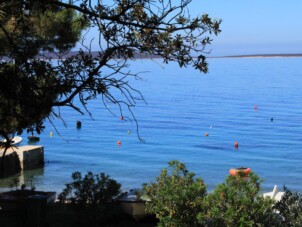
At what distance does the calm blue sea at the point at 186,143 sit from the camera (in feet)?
75.8

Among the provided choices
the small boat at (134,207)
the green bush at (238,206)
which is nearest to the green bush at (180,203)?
the green bush at (238,206)

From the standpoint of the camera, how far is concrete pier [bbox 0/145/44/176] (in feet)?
75.6

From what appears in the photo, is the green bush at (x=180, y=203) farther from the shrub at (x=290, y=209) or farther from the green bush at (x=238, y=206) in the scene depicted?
the shrub at (x=290, y=209)

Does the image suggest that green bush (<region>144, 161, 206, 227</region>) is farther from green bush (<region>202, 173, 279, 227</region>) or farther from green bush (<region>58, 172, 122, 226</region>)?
green bush (<region>58, 172, 122, 226</region>)

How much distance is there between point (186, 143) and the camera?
31734 mm

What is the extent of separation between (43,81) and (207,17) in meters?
1.62

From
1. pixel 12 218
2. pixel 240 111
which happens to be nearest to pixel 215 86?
pixel 240 111

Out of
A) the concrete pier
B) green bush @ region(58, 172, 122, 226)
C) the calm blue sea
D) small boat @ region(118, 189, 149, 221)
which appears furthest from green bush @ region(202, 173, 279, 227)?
the concrete pier

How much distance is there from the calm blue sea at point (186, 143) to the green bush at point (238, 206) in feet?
29.0

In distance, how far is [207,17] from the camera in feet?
16.1

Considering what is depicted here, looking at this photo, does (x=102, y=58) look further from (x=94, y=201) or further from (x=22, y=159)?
(x=22, y=159)

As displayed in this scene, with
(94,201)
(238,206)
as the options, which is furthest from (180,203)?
(94,201)

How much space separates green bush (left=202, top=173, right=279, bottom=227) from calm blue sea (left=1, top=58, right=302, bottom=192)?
883 cm

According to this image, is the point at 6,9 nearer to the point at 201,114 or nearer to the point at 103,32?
the point at 103,32
